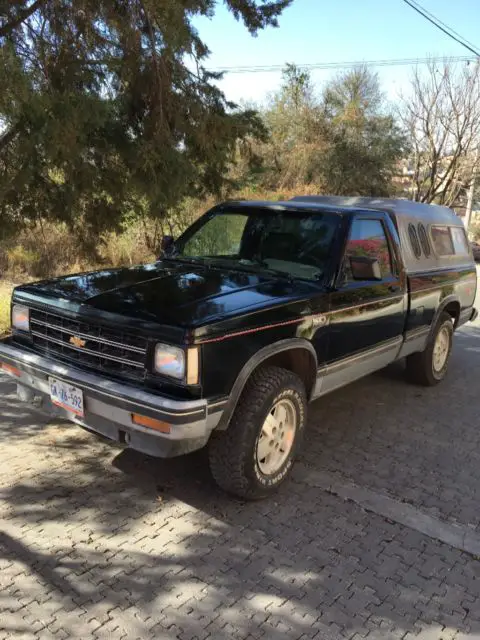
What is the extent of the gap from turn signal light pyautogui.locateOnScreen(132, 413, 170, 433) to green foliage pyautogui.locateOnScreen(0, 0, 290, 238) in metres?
3.09

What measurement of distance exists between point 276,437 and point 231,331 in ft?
3.18

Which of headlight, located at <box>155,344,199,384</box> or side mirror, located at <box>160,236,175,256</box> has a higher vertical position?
side mirror, located at <box>160,236,175,256</box>

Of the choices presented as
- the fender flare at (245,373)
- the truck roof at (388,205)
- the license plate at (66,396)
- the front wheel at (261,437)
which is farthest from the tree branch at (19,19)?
the front wheel at (261,437)

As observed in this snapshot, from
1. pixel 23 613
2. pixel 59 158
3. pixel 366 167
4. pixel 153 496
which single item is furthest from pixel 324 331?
pixel 366 167

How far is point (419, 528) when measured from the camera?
3525mm

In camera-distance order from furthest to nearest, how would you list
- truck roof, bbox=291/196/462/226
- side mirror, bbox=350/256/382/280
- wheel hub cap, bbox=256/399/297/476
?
truck roof, bbox=291/196/462/226 < side mirror, bbox=350/256/382/280 < wheel hub cap, bbox=256/399/297/476

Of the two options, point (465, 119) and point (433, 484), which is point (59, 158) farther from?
point (465, 119)

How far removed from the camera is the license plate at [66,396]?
3421mm

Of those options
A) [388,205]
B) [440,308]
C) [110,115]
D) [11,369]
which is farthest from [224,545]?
[110,115]

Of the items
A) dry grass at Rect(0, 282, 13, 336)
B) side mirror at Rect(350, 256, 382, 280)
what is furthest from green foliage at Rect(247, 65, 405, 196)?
side mirror at Rect(350, 256, 382, 280)

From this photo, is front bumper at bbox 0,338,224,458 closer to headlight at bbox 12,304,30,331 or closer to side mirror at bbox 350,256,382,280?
headlight at bbox 12,304,30,331

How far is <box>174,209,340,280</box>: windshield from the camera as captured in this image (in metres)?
4.43

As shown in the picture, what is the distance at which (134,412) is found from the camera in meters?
3.15

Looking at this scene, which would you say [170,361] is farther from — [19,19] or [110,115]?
[19,19]
